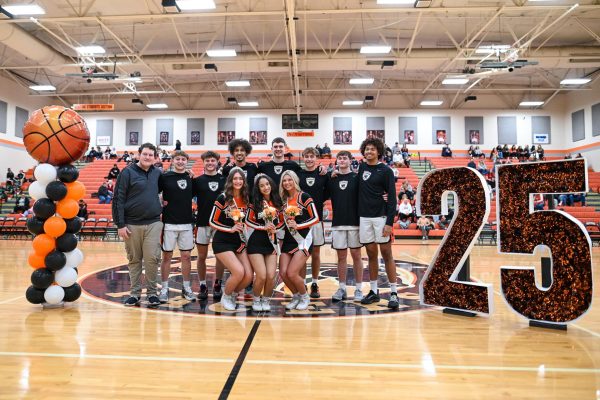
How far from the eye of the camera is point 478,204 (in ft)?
13.7

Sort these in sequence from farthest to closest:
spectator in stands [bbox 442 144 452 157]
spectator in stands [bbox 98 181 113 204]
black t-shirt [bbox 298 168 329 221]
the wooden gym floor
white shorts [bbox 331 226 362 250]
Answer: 1. spectator in stands [bbox 442 144 452 157]
2. spectator in stands [bbox 98 181 113 204]
3. black t-shirt [bbox 298 168 329 221]
4. white shorts [bbox 331 226 362 250]
5. the wooden gym floor

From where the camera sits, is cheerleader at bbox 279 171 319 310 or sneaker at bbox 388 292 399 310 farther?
sneaker at bbox 388 292 399 310

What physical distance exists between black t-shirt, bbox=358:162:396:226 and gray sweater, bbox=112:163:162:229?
239cm

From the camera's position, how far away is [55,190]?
4.52 metres

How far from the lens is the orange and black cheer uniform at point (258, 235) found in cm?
441

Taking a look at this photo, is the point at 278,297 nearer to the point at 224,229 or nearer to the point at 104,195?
the point at 224,229

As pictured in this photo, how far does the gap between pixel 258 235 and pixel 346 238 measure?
3.59 feet

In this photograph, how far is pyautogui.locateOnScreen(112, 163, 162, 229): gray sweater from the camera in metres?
4.56

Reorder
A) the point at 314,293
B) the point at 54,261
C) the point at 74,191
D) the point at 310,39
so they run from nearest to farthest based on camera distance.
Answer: the point at 54,261 < the point at 74,191 < the point at 314,293 < the point at 310,39

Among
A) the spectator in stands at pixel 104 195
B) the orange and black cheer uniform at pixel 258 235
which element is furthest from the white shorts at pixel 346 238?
the spectator in stands at pixel 104 195

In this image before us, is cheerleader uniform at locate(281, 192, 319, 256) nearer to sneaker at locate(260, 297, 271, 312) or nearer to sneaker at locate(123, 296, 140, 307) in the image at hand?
sneaker at locate(260, 297, 271, 312)

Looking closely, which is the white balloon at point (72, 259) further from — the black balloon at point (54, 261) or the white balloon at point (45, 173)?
the white balloon at point (45, 173)

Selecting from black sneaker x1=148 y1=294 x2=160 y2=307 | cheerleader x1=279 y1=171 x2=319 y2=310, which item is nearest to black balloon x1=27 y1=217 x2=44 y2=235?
black sneaker x1=148 y1=294 x2=160 y2=307

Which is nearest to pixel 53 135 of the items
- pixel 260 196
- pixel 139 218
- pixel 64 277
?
pixel 139 218
